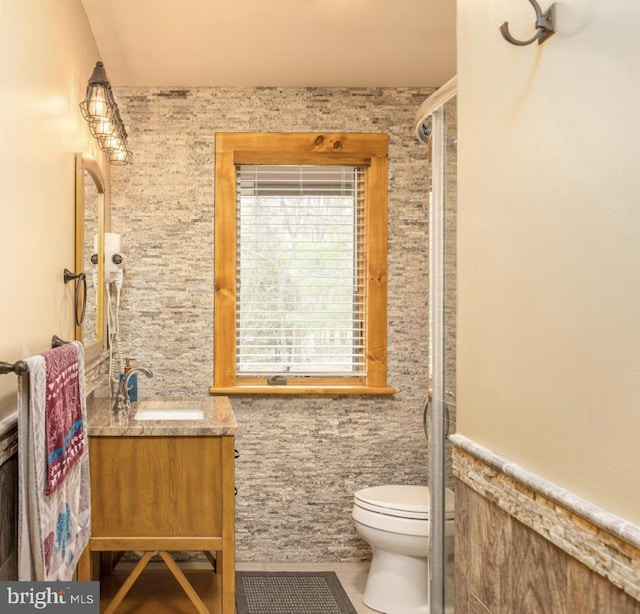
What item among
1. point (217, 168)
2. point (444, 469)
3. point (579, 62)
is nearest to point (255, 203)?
point (217, 168)

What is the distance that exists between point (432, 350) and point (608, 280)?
1.10 metres

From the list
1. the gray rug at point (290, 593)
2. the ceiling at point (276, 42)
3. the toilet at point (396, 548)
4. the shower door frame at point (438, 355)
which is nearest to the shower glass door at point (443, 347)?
the shower door frame at point (438, 355)

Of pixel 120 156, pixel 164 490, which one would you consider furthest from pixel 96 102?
pixel 164 490

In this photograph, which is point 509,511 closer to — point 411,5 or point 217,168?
point 411,5

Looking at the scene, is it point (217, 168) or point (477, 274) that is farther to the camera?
point (217, 168)

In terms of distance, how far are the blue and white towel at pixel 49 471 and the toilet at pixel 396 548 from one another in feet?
4.38

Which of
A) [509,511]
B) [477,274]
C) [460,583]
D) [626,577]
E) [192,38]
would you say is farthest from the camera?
[192,38]

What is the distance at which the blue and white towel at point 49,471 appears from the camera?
159 cm

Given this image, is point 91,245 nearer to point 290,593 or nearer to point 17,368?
point 17,368

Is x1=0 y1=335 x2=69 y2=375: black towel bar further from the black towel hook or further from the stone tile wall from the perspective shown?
the stone tile wall

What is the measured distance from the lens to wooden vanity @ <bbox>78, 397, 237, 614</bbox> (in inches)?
99.7

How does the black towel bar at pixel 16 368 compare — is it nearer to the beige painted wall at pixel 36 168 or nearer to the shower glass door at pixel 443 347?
the beige painted wall at pixel 36 168

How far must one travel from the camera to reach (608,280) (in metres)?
1.03

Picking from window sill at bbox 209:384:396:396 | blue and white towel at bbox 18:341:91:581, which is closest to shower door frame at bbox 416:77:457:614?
blue and white towel at bbox 18:341:91:581
